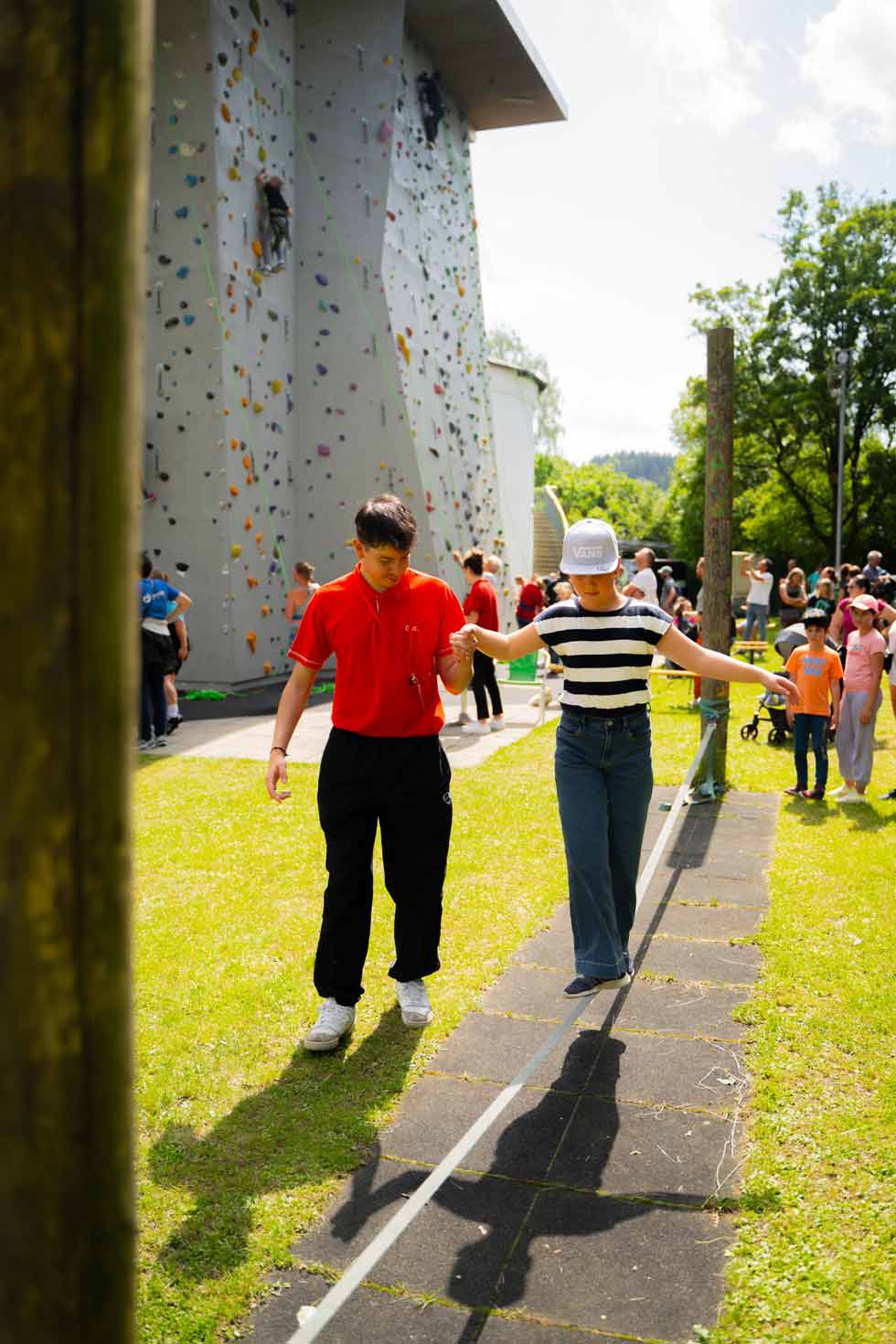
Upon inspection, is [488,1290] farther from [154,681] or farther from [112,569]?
[154,681]

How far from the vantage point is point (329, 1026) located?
4629mm

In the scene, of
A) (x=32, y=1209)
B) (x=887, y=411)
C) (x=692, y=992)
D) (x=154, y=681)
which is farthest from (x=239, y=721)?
(x=887, y=411)

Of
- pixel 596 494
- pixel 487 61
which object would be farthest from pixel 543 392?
pixel 487 61

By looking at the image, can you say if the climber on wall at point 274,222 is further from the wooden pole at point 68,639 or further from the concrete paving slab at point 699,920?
the wooden pole at point 68,639

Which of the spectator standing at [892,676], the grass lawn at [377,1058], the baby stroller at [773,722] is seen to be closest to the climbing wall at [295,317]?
the baby stroller at [773,722]

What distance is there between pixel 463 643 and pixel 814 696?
6.02 m

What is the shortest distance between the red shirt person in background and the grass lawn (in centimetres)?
357

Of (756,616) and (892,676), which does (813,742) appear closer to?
(892,676)

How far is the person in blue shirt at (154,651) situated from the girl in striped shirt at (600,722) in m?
7.20

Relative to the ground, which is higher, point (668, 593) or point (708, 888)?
point (668, 593)

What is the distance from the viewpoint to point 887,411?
40.3 m

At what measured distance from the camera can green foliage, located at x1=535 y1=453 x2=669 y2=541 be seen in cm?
9294

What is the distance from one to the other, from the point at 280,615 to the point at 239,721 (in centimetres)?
431

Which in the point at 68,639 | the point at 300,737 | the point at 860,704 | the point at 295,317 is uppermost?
the point at 295,317
